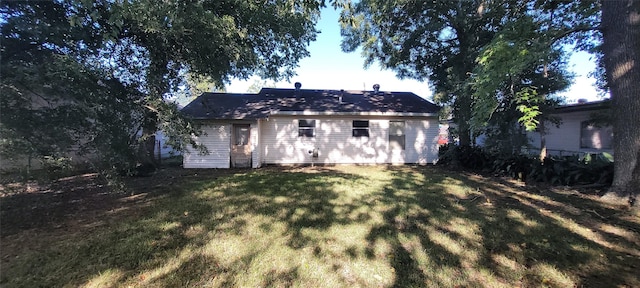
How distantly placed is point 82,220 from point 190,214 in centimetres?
176

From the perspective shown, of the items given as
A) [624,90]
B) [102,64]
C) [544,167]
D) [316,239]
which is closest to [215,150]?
Result: [102,64]

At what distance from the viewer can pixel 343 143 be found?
44.2 feet

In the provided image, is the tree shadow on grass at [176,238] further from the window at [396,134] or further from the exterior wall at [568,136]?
the exterior wall at [568,136]

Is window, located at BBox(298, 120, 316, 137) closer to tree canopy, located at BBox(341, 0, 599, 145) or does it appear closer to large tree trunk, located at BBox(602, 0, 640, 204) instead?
tree canopy, located at BBox(341, 0, 599, 145)

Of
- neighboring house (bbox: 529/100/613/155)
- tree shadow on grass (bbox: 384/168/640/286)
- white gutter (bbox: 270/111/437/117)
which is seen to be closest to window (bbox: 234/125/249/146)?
white gutter (bbox: 270/111/437/117)

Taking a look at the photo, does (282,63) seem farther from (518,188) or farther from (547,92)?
(547,92)

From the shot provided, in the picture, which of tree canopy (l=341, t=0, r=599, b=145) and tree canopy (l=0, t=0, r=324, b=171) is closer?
tree canopy (l=0, t=0, r=324, b=171)

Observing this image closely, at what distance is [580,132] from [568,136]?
0.64m

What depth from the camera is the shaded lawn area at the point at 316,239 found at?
3234 millimetres

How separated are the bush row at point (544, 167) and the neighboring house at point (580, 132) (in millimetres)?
2919

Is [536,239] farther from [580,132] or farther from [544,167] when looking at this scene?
[580,132]

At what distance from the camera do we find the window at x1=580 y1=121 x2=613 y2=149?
1266 centimetres

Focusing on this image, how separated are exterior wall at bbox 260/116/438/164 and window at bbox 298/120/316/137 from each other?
14 centimetres

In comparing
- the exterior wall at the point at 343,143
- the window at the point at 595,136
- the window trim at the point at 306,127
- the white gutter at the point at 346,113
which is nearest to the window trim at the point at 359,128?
the exterior wall at the point at 343,143
